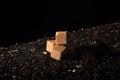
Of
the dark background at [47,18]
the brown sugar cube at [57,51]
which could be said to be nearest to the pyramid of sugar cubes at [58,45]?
the brown sugar cube at [57,51]

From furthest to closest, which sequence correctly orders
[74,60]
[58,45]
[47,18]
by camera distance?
[47,18], [58,45], [74,60]

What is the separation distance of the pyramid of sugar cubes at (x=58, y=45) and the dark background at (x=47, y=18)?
1.46m

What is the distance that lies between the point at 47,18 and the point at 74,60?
2235mm

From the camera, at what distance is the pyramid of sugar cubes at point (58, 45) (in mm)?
5266

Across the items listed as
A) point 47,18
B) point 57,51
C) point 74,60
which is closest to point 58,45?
point 57,51

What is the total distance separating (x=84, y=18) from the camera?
290 inches

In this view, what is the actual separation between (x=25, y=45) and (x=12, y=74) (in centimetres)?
149

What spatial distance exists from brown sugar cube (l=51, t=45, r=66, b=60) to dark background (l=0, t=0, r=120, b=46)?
1.62m

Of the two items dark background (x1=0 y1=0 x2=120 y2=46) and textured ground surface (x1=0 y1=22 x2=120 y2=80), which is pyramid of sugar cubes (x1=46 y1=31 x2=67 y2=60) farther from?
dark background (x1=0 y1=0 x2=120 y2=46)

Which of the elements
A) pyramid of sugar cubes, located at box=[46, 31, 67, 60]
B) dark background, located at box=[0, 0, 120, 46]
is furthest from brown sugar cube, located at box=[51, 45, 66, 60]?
dark background, located at box=[0, 0, 120, 46]

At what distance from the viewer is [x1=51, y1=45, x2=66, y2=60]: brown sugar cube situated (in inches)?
206

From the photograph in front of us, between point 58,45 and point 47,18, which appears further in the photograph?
point 47,18

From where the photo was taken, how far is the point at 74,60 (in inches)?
203

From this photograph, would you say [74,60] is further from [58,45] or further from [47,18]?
[47,18]
